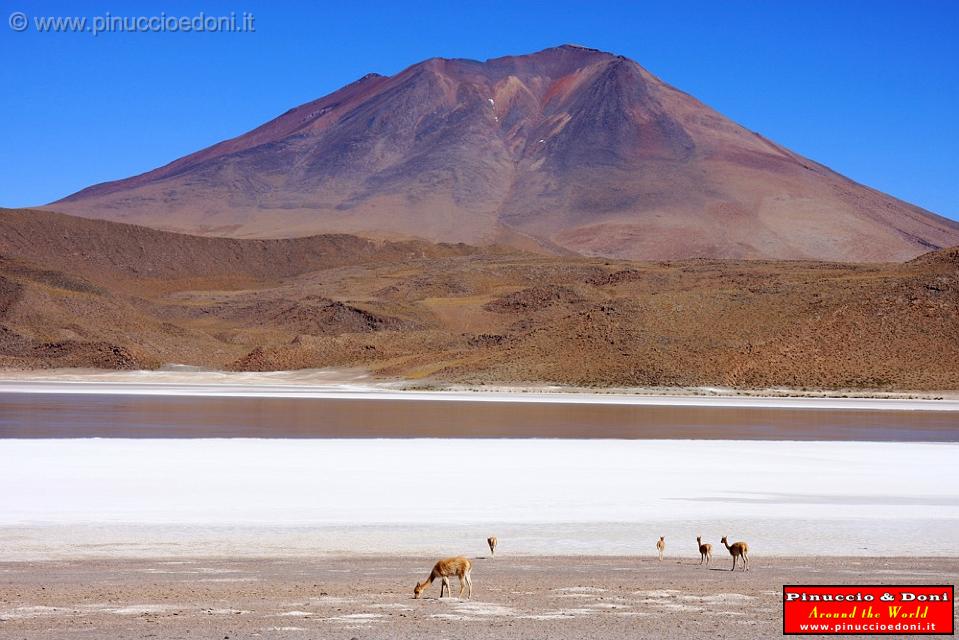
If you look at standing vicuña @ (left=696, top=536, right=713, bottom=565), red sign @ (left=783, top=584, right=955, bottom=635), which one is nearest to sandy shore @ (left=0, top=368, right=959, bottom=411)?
standing vicuña @ (left=696, top=536, right=713, bottom=565)

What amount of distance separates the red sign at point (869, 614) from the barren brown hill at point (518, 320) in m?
53.8

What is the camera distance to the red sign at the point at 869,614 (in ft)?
32.0

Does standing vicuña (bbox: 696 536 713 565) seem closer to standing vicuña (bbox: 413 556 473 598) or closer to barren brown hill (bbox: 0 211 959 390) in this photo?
standing vicuña (bbox: 413 556 473 598)

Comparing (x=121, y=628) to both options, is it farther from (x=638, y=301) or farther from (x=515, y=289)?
(x=515, y=289)

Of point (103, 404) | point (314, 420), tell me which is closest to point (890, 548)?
point (314, 420)

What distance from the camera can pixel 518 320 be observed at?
322 ft

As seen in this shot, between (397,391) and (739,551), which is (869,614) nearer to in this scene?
(739,551)

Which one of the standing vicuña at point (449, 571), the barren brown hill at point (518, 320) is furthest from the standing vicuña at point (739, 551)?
the barren brown hill at point (518, 320)

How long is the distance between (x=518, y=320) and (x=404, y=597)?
3425 inches

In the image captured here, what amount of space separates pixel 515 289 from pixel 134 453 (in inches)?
3603

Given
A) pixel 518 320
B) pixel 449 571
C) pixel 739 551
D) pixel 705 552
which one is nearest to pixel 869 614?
pixel 739 551

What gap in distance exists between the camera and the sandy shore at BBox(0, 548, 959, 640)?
9922 mm

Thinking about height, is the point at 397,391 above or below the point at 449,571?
above

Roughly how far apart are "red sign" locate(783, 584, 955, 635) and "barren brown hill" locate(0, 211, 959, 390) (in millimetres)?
53830
